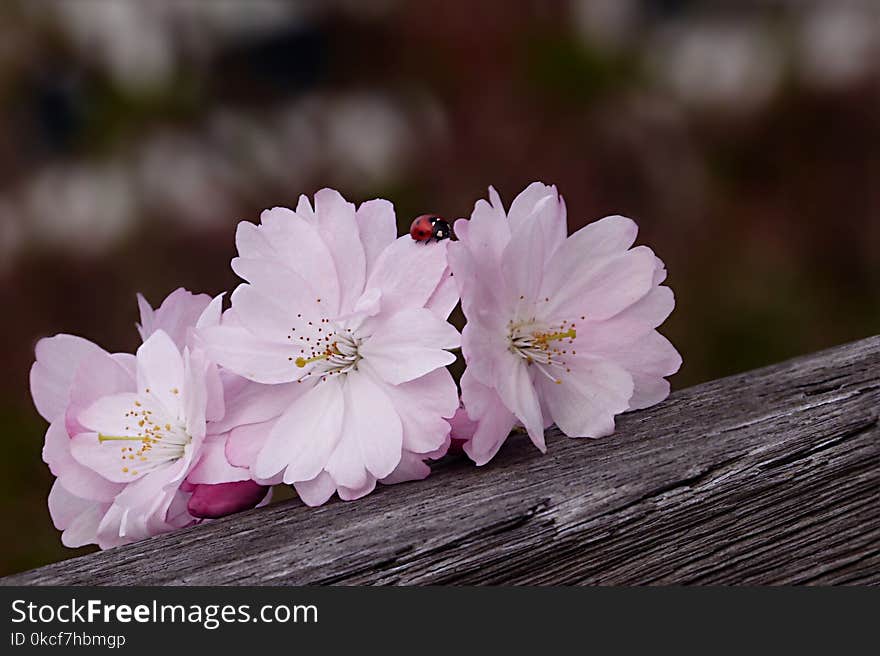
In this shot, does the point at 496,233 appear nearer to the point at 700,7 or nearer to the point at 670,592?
the point at 670,592

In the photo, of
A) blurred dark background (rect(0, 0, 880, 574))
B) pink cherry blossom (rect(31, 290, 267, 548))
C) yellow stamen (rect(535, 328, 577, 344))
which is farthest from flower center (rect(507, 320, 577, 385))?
blurred dark background (rect(0, 0, 880, 574))

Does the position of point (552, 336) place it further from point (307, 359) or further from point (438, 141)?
point (438, 141)

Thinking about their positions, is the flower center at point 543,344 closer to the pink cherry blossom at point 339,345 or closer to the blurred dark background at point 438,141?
the pink cherry blossom at point 339,345

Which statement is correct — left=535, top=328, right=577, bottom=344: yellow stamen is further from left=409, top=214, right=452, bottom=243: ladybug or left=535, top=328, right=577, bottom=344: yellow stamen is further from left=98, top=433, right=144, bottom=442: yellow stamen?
left=98, top=433, right=144, bottom=442: yellow stamen

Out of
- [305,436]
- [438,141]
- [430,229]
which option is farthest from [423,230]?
[438,141]

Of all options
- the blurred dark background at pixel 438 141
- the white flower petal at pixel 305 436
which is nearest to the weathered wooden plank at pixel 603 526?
the white flower petal at pixel 305 436

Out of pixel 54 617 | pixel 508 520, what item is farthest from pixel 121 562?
pixel 508 520
